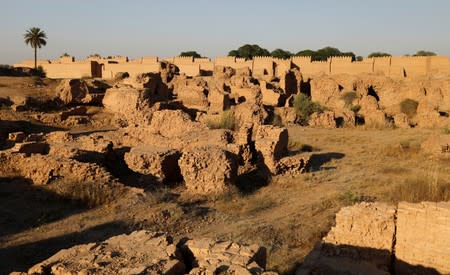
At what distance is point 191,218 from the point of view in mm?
7891

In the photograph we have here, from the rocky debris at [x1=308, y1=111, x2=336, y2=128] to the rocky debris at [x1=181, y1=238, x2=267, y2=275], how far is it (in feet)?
53.2

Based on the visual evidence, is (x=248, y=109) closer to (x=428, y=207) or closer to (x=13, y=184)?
(x=13, y=184)

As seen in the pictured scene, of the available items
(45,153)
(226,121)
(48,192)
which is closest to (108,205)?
(48,192)

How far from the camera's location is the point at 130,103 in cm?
1602

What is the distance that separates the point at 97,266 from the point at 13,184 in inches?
231

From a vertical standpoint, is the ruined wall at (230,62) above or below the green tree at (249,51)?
below

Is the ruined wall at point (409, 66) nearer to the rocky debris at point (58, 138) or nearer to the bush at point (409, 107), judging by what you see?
the bush at point (409, 107)

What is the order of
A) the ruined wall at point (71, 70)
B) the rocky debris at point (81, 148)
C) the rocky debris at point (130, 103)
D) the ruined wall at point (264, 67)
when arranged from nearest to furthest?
the rocky debris at point (81, 148)
the rocky debris at point (130, 103)
the ruined wall at point (264, 67)
the ruined wall at point (71, 70)

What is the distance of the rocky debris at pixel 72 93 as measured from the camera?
18292mm

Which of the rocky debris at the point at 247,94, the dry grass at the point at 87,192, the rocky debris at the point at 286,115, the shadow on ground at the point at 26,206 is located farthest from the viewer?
the rocky debris at the point at 247,94

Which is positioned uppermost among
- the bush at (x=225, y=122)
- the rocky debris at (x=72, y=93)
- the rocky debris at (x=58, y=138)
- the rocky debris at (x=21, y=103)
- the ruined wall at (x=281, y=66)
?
the ruined wall at (x=281, y=66)

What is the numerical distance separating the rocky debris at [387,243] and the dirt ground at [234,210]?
2.86 ft

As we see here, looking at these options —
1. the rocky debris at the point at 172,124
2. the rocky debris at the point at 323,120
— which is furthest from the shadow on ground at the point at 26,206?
the rocky debris at the point at 323,120

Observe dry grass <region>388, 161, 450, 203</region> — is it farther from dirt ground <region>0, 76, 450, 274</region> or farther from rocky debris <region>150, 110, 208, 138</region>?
rocky debris <region>150, 110, 208, 138</region>
